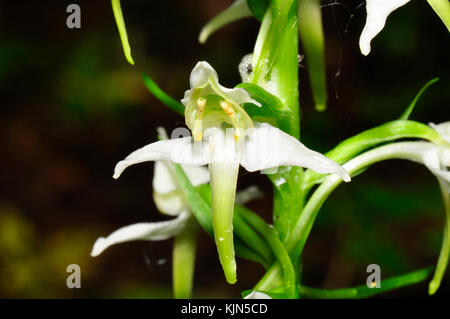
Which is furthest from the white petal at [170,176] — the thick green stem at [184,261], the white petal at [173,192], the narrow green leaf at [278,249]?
the narrow green leaf at [278,249]

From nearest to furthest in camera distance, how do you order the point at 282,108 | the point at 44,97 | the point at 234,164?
the point at 234,164
the point at 282,108
the point at 44,97

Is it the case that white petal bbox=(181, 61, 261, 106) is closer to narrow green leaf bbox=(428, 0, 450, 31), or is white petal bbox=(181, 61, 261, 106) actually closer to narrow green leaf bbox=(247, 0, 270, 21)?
narrow green leaf bbox=(247, 0, 270, 21)

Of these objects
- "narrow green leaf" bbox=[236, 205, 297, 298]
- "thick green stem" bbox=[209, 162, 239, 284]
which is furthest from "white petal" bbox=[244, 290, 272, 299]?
"thick green stem" bbox=[209, 162, 239, 284]

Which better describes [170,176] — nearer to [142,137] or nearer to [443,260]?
[443,260]

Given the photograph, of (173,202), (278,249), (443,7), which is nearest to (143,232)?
(173,202)

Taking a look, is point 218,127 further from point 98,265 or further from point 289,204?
point 98,265
